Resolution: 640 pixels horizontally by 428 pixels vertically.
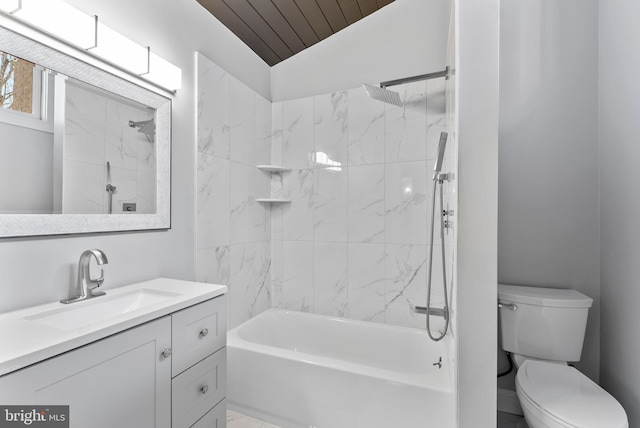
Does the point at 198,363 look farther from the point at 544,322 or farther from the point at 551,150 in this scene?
the point at 551,150

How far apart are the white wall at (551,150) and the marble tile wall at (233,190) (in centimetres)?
182

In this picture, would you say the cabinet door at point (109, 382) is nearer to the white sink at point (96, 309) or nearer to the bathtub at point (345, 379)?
the white sink at point (96, 309)

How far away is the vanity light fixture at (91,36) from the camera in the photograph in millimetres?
1056

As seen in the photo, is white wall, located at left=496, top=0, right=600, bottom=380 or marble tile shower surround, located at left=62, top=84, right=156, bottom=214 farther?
white wall, located at left=496, top=0, right=600, bottom=380

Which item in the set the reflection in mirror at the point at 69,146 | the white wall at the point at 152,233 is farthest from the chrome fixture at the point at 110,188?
the white wall at the point at 152,233

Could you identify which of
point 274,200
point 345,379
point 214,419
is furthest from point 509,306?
point 274,200

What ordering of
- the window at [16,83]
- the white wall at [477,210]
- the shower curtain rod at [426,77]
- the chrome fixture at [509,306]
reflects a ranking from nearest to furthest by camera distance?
1. the window at [16,83]
2. the white wall at [477,210]
3. the chrome fixture at [509,306]
4. the shower curtain rod at [426,77]

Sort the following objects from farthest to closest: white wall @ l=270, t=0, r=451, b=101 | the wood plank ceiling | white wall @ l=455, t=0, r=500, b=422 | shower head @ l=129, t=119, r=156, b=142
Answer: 1. white wall @ l=270, t=0, r=451, b=101
2. the wood plank ceiling
3. shower head @ l=129, t=119, r=156, b=142
4. white wall @ l=455, t=0, r=500, b=422

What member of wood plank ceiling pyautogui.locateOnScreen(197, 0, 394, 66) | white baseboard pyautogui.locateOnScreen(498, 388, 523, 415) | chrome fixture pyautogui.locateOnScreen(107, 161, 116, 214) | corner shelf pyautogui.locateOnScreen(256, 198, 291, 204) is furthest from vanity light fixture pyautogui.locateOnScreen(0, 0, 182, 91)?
white baseboard pyautogui.locateOnScreen(498, 388, 523, 415)

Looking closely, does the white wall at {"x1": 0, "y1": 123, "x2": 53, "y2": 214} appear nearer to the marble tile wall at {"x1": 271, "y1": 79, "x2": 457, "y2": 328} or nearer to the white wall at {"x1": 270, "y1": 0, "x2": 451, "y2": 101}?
the marble tile wall at {"x1": 271, "y1": 79, "x2": 457, "y2": 328}

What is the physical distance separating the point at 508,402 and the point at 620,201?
4.61ft

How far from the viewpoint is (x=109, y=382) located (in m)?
0.86

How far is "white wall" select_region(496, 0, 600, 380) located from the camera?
5.95 ft

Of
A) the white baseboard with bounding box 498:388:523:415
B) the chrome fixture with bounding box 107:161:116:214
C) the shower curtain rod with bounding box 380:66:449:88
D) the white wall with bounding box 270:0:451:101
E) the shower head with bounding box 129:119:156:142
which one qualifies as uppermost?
the white wall with bounding box 270:0:451:101
